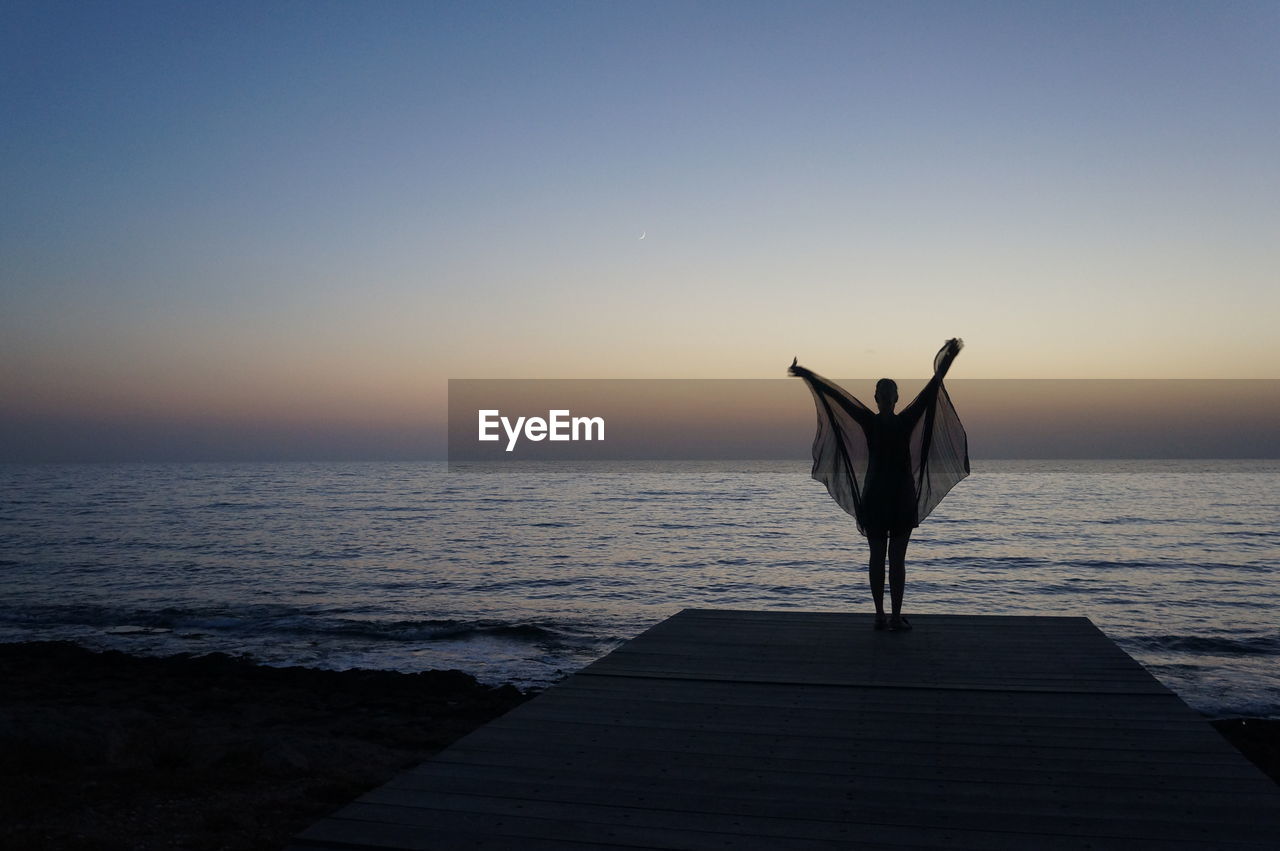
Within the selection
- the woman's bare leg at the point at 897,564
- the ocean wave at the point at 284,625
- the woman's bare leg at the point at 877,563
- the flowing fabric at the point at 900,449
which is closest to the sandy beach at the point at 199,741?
the ocean wave at the point at 284,625

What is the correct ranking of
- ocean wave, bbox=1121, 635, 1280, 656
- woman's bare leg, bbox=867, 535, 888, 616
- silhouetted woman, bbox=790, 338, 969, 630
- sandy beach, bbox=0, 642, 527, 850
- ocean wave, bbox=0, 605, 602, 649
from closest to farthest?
sandy beach, bbox=0, 642, 527, 850 < silhouetted woman, bbox=790, 338, 969, 630 < woman's bare leg, bbox=867, 535, 888, 616 < ocean wave, bbox=1121, 635, 1280, 656 < ocean wave, bbox=0, 605, 602, 649

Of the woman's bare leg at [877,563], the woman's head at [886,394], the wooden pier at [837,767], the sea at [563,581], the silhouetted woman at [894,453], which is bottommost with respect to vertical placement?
the sea at [563,581]

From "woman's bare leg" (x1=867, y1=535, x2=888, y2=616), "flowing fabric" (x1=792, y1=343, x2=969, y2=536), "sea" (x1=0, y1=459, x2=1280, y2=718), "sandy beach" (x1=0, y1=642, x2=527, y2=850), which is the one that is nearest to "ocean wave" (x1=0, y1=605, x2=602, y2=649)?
"sea" (x1=0, y1=459, x2=1280, y2=718)

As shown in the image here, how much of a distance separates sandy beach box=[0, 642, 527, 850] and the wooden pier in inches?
85.7

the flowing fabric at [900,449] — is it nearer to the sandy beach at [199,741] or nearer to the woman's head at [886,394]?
→ the woman's head at [886,394]

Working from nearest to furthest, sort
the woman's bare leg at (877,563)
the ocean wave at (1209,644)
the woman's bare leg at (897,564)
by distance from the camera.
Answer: the woman's bare leg at (897,564) → the woman's bare leg at (877,563) → the ocean wave at (1209,644)

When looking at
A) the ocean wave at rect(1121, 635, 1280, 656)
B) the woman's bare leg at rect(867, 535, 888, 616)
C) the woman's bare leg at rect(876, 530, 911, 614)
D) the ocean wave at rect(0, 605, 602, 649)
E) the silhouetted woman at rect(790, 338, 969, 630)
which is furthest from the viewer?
the ocean wave at rect(0, 605, 602, 649)

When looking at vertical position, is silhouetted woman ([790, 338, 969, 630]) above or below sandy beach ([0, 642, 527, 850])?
above

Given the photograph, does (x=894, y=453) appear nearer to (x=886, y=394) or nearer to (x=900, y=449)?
(x=900, y=449)

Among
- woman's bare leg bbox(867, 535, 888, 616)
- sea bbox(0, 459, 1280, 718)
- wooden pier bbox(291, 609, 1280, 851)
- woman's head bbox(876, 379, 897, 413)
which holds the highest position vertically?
woman's head bbox(876, 379, 897, 413)

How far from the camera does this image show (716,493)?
70.8 metres

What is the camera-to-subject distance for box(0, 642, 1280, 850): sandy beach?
5.82 m

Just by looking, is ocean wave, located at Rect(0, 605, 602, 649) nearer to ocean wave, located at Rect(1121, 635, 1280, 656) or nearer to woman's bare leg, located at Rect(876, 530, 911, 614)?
woman's bare leg, located at Rect(876, 530, 911, 614)

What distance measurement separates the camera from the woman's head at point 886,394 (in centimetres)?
816
